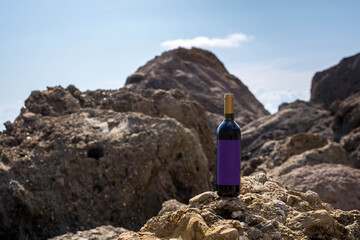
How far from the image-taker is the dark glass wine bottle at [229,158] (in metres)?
2.72

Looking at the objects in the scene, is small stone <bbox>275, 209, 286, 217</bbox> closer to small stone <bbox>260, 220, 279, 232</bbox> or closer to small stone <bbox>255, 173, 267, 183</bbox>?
small stone <bbox>260, 220, 279, 232</bbox>

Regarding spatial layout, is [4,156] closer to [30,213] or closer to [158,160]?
[30,213]

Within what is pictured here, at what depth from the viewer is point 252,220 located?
2.56m

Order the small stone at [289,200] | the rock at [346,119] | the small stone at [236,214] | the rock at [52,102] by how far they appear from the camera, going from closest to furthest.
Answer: the small stone at [236,214] < the small stone at [289,200] < the rock at [52,102] < the rock at [346,119]

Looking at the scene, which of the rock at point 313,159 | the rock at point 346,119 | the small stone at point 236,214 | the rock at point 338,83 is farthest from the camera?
the rock at point 338,83

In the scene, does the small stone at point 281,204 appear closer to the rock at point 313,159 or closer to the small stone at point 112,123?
the rock at point 313,159

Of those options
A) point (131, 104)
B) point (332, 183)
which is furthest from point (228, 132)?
point (131, 104)

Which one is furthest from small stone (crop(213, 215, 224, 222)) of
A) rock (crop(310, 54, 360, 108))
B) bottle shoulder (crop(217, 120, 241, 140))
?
rock (crop(310, 54, 360, 108))

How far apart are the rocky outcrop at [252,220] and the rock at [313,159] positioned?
13.4 ft

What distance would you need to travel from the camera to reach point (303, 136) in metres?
9.91

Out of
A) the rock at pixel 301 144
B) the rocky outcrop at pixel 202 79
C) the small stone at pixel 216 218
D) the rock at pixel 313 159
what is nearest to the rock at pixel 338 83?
the rocky outcrop at pixel 202 79

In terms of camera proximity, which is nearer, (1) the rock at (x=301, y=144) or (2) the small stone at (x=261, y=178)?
(2) the small stone at (x=261, y=178)

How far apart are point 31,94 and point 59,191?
407cm

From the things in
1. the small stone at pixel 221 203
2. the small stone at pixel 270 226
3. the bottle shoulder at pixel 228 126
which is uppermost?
the bottle shoulder at pixel 228 126
